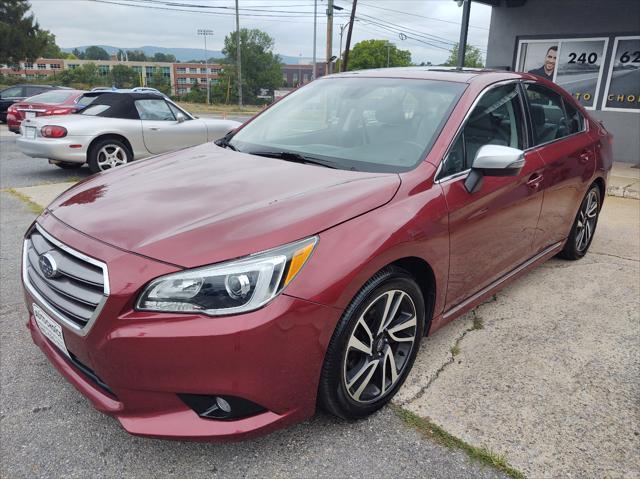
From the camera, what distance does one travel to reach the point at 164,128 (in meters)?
8.91

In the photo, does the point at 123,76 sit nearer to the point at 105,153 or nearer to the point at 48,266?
the point at 105,153

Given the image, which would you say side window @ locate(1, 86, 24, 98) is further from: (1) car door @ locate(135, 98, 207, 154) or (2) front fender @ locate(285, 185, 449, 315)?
(2) front fender @ locate(285, 185, 449, 315)

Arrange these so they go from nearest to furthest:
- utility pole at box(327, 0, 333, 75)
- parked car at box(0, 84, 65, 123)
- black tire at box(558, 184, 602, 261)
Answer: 1. black tire at box(558, 184, 602, 261)
2. parked car at box(0, 84, 65, 123)
3. utility pole at box(327, 0, 333, 75)

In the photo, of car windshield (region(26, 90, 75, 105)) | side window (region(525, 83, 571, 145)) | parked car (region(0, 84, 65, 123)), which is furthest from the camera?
parked car (region(0, 84, 65, 123))

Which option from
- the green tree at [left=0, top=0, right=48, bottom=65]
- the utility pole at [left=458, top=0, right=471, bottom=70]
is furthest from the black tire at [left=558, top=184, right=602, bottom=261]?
the green tree at [left=0, top=0, right=48, bottom=65]

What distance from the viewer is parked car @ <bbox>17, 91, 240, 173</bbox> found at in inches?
319

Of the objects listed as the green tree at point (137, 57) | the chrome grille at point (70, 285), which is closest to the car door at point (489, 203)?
the chrome grille at point (70, 285)

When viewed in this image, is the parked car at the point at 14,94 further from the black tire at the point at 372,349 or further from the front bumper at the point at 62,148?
the black tire at the point at 372,349

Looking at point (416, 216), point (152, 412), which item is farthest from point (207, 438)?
point (416, 216)

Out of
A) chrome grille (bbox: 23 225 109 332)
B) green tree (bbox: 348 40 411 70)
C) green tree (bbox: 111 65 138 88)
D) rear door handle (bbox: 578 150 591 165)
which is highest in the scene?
green tree (bbox: 348 40 411 70)

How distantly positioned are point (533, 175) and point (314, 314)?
6.88 ft

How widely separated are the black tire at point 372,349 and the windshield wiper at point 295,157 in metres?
0.76

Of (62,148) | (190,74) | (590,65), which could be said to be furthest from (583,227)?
(190,74)

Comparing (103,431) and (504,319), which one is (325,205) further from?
(504,319)
